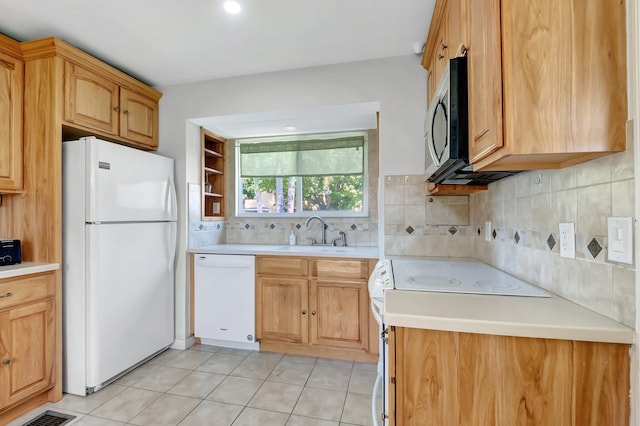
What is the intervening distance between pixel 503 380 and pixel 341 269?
1.66 m

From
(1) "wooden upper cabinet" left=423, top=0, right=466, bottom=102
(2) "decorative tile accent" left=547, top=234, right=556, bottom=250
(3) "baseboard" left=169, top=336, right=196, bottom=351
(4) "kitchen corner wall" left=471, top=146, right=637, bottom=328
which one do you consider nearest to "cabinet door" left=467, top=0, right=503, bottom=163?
(1) "wooden upper cabinet" left=423, top=0, right=466, bottom=102

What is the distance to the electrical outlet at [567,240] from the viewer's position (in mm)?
1006

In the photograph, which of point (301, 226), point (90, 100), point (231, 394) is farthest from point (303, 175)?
point (231, 394)

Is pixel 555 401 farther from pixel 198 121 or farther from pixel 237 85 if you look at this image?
pixel 198 121

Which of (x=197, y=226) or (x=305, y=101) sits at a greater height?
(x=305, y=101)

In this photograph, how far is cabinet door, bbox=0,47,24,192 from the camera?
6.08ft

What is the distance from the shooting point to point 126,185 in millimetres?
2199

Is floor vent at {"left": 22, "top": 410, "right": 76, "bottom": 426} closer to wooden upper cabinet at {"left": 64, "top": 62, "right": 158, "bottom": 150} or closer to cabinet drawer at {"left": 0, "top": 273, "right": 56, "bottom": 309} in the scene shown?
cabinet drawer at {"left": 0, "top": 273, "right": 56, "bottom": 309}

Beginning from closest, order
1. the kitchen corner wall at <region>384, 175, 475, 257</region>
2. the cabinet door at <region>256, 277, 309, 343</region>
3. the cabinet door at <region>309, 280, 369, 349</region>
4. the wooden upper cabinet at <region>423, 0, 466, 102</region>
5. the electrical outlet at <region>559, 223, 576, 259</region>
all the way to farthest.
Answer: the electrical outlet at <region>559, 223, 576, 259</region> → the wooden upper cabinet at <region>423, 0, 466, 102</region> → the kitchen corner wall at <region>384, 175, 475, 257</region> → the cabinet door at <region>309, 280, 369, 349</region> → the cabinet door at <region>256, 277, 309, 343</region>

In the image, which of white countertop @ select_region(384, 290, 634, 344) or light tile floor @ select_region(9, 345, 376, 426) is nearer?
white countertop @ select_region(384, 290, 634, 344)

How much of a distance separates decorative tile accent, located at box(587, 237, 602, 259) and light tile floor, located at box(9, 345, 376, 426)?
143 cm

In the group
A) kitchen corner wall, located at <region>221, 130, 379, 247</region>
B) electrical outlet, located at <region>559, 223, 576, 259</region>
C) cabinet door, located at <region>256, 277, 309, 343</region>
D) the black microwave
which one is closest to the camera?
electrical outlet, located at <region>559, 223, 576, 259</region>

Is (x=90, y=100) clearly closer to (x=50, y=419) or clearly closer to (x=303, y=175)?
(x=303, y=175)

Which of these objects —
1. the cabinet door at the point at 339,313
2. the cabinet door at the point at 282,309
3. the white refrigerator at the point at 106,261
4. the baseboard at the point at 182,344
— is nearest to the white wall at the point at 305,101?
the baseboard at the point at 182,344
